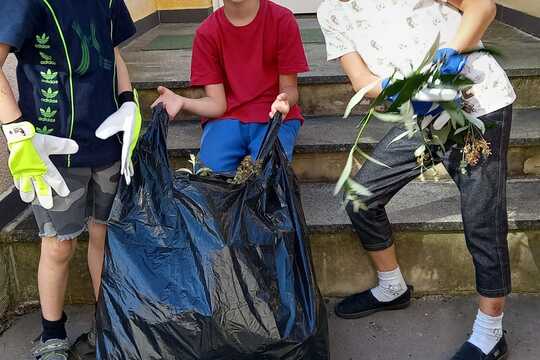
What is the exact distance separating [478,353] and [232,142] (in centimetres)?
114

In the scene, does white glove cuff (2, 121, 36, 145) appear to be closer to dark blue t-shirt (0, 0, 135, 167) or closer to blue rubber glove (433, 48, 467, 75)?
dark blue t-shirt (0, 0, 135, 167)

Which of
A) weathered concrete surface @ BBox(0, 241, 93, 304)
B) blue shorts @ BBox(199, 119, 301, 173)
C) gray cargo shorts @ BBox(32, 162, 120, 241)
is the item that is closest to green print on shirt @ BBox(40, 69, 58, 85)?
gray cargo shorts @ BBox(32, 162, 120, 241)

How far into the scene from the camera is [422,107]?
1675mm

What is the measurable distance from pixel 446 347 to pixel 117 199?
128 cm

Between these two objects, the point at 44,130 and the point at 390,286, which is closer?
the point at 44,130

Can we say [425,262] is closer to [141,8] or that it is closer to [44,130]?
[44,130]

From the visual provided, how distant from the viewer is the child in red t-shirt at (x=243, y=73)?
221cm

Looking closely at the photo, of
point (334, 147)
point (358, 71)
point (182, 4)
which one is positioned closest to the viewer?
point (358, 71)

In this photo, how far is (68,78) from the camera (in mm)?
1803

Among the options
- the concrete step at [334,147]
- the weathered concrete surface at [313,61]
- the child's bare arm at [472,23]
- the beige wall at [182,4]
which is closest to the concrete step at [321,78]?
the weathered concrete surface at [313,61]

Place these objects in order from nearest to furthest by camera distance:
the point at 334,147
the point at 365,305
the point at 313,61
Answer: the point at 365,305, the point at 334,147, the point at 313,61

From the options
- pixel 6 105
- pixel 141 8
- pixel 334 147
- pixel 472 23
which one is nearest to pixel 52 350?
pixel 6 105

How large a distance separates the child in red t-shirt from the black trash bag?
16.1 inches

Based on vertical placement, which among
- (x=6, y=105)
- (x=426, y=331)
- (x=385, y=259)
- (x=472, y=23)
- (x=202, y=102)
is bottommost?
(x=426, y=331)
